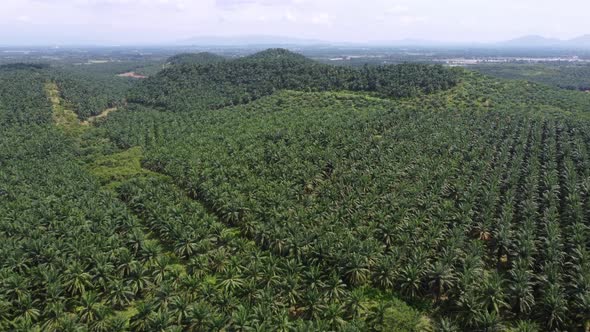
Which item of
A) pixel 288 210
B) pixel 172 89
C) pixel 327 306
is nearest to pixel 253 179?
pixel 288 210

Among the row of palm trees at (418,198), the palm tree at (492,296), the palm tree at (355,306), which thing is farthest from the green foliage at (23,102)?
the palm tree at (492,296)

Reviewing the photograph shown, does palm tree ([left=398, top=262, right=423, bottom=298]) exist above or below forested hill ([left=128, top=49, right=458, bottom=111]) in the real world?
below

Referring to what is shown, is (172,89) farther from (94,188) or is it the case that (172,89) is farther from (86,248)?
(86,248)

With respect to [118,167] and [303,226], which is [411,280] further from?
[118,167]

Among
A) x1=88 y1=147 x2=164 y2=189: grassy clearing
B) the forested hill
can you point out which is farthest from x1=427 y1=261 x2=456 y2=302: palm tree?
the forested hill

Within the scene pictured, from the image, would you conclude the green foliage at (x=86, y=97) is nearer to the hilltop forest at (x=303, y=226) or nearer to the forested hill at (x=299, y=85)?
the forested hill at (x=299, y=85)

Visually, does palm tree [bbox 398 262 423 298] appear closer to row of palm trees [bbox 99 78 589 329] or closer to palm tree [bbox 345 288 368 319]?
row of palm trees [bbox 99 78 589 329]

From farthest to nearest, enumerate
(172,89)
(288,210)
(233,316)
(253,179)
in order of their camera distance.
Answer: (172,89)
(253,179)
(288,210)
(233,316)

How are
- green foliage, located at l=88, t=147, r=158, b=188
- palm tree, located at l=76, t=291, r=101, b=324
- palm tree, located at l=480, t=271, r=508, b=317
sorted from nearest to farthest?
palm tree, located at l=480, t=271, r=508, b=317 < palm tree, located at l=76, t=291, r=101, b=324 < green foliage, located at l=88, t=147, r=158, b=188
